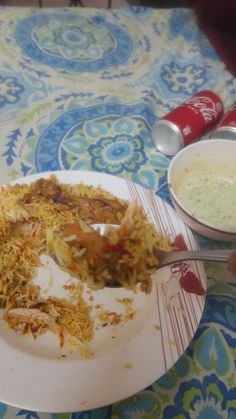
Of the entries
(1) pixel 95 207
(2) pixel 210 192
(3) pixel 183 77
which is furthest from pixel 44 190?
(3) pixel 183 77

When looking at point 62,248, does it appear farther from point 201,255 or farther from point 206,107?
point 206,107

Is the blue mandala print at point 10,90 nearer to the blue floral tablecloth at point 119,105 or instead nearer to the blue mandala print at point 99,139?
the blue floral tablecloth at point 119,105

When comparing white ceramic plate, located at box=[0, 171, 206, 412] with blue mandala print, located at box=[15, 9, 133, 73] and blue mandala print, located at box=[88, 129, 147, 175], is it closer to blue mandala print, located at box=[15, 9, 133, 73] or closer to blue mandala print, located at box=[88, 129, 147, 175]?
blue mandala print, located at box=[88, 129, 147, 175]

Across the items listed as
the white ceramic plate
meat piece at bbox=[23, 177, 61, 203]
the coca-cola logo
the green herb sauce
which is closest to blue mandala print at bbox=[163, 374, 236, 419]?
the white ceramic plate

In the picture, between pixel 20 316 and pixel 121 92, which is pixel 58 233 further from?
pixel 121 92

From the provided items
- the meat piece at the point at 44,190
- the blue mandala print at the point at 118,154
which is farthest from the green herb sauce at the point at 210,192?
the meat piece at the point at 44,190
